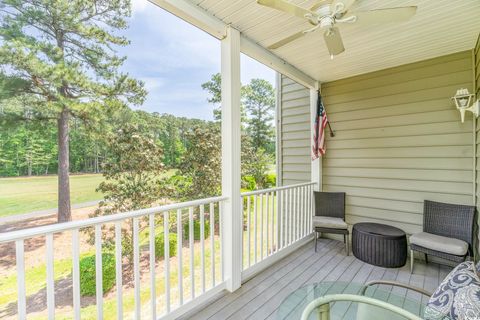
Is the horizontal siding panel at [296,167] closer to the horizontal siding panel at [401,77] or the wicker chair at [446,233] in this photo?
the horizontal siding panel at [401,77]

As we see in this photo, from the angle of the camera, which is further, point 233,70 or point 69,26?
point 69,26

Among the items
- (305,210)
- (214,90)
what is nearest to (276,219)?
(305,210)

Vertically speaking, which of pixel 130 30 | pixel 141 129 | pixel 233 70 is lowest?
pixel 141 129

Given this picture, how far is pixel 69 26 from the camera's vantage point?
104 inches

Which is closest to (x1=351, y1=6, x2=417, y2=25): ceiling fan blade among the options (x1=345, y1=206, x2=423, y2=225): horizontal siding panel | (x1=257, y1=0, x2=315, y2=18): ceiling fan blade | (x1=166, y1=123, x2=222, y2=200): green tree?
(x1=257, y1=0, x2=315, y2=18): ceiling fan blade

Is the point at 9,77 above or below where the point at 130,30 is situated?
below

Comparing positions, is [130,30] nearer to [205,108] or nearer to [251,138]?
[205,108]

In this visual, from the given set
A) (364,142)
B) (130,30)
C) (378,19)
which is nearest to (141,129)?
(130,30)

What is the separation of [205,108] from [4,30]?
318 centimetres

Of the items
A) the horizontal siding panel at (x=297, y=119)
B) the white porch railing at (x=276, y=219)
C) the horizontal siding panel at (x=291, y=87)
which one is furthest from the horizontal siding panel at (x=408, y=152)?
the horizontal siding panel at (x=291, y=87)

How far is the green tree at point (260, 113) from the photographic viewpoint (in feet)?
23.0

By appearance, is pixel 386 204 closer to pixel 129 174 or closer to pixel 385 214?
pixel 385 214

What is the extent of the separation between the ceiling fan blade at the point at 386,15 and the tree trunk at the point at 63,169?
9.65 feet

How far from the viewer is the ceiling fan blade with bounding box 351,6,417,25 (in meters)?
1.55
